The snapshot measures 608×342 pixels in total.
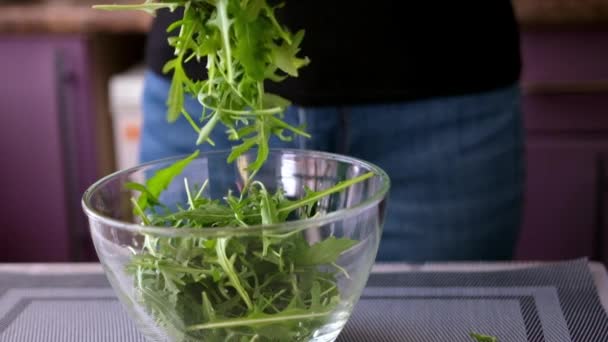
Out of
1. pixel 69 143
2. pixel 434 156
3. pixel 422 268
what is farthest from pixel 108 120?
pixel 422 268

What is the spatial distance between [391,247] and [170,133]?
0.22 metres

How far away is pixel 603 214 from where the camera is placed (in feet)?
4.45

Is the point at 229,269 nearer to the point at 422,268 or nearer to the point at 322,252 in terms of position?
the point at 322,252

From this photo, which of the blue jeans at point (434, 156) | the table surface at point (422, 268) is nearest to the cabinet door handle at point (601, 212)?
the blue jeans at point (434, 156)

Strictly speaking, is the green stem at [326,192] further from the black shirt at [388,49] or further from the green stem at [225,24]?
the black shirt at [388,49]

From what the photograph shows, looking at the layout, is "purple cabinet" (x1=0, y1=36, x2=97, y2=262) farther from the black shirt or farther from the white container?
the black shirt

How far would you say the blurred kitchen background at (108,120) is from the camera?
1.29m

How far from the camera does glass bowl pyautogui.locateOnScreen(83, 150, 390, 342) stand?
0.36 m

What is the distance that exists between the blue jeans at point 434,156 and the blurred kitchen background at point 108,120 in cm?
55

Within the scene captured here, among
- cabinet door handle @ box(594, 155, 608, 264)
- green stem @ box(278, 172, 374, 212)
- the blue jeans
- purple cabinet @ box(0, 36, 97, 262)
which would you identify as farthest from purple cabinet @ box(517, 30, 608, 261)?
green stem @ box(278, 172, 374, 212)

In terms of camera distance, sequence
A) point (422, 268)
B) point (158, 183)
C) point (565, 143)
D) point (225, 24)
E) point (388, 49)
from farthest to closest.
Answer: point (565, 143)
point (388, 49)
point (422, 268)
point (158, 183)
point (225, 24)

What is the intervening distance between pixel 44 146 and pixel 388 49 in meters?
0.91

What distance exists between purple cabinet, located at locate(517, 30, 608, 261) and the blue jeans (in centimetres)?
Answer: 58

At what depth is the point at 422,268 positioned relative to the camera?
56cm
